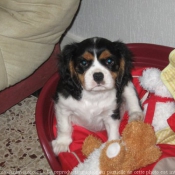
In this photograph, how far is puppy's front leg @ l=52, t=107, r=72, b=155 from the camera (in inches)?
69.4

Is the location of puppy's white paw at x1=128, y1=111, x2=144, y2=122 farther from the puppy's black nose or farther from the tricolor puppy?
the puppy's black nose

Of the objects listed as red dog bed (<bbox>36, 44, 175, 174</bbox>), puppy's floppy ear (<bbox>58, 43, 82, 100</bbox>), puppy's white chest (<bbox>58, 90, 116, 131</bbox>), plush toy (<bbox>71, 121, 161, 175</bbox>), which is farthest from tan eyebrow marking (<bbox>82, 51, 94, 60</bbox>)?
red dog bed (<bbox>36, 44, 175, 174</bbox>)

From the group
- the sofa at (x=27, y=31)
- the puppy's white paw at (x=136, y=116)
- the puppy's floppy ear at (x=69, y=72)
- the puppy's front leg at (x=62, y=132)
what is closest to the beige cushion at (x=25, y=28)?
the sofa at (x=27, y=31)

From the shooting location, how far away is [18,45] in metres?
1.71

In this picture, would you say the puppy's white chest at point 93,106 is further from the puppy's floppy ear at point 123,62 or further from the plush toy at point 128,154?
the plush toy at point 128,154

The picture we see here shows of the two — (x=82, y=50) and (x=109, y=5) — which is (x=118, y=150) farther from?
(x=109, y=5)

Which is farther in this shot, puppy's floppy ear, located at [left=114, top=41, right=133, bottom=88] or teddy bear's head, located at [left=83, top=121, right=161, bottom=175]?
puppy's floppy ear, located at [left=114, top=41, right=133, bottom=88]

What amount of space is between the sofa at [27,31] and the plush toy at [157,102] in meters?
0.53

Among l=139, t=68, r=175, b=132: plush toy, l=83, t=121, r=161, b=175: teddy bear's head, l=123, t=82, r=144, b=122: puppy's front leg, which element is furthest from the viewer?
l=123, t=82, r=144, b=122: puppy's front leg

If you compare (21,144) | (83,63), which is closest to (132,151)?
(83,63)

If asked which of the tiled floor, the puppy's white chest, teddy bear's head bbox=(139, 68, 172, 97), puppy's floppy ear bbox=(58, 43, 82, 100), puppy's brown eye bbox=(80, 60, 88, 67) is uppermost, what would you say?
puppy's brown eye bbox=(80, 60, 88, 67)

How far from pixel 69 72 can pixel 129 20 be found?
0.69 metres

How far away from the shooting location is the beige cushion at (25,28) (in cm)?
166

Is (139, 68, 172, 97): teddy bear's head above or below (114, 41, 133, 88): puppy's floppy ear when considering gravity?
below
